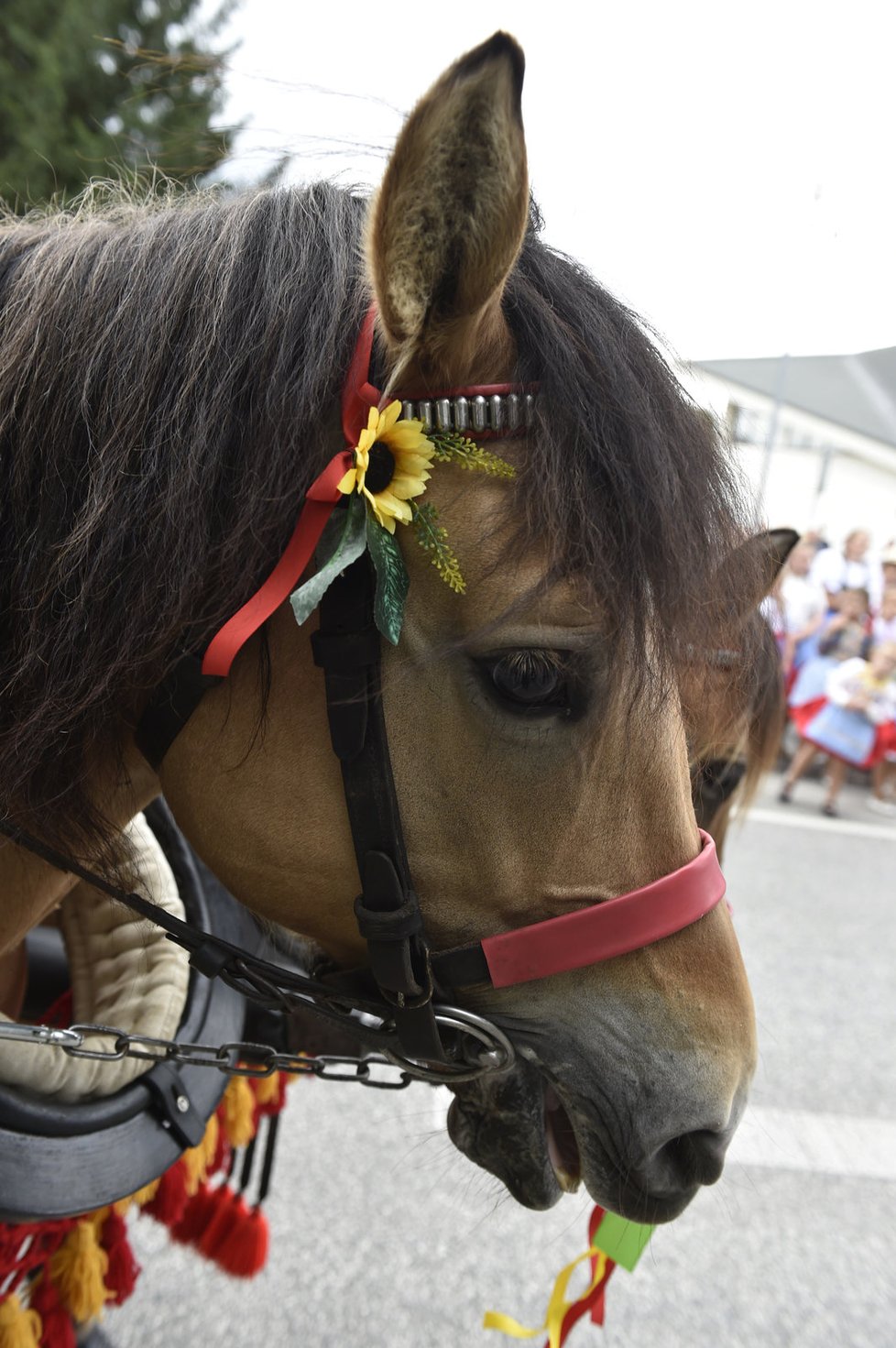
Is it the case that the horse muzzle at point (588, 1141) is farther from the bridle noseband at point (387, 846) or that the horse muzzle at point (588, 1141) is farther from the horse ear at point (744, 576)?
the horse ear at point (744, 576)

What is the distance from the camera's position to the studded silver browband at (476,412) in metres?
0.93

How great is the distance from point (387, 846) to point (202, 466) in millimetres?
418

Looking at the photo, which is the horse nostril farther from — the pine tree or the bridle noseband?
the pine tree

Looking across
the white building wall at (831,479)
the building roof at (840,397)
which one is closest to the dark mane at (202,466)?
the building roof at (840,397)

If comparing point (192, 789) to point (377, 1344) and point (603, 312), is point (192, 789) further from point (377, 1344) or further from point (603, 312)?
point (377, 1344)

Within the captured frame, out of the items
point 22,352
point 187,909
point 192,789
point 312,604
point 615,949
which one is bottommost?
point 187,909

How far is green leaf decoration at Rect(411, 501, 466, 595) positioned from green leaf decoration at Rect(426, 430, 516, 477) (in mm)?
52

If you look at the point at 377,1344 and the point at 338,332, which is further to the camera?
the point at 377,1344

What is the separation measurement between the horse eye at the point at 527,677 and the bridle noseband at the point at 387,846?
119mm

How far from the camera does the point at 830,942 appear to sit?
13.9 feet

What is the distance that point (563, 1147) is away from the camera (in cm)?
111

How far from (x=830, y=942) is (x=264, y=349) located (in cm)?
407

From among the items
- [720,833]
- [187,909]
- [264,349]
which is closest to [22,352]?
[264,349]

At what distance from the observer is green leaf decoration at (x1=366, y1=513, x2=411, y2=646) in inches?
35.2
